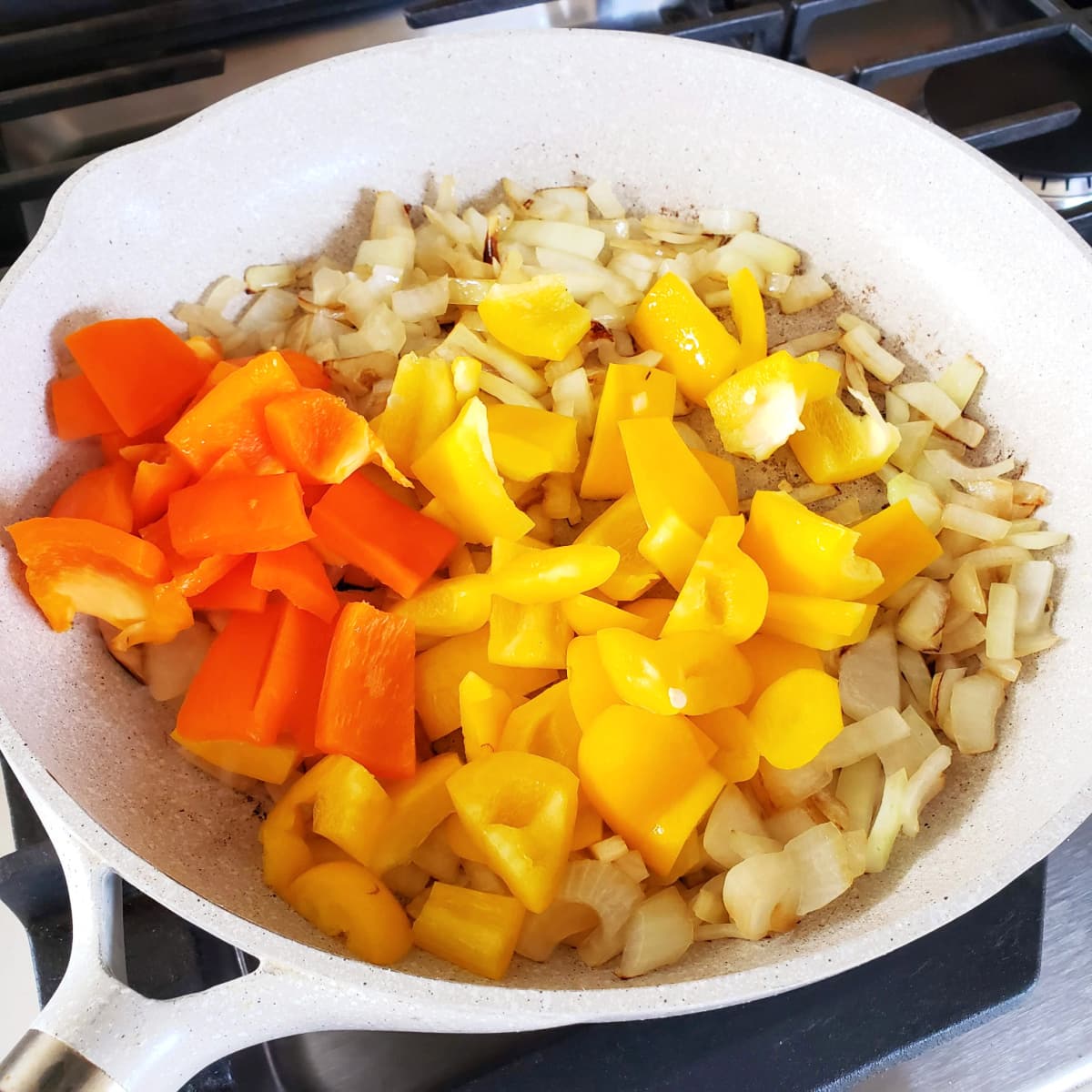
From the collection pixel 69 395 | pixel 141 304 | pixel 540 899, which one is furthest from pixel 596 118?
pixel 540 899

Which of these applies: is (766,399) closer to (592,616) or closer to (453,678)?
(592,616)

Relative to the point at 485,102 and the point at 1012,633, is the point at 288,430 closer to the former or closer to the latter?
the point at 485,102

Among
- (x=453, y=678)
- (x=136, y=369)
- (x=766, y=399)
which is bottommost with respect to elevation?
(x=453, y=678)

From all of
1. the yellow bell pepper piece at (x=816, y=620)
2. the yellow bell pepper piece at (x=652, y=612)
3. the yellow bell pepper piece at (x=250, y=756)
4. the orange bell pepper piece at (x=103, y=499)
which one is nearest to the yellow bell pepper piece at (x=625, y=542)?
the yellow bell pepper piece at (x=652, y=612)

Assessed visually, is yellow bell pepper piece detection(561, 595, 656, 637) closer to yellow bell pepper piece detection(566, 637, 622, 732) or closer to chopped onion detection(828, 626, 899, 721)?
yellow bell pepper piece detection(566, 637, 622, 732)

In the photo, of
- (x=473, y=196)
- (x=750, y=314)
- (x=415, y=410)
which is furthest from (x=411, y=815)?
(x=473, y=196)

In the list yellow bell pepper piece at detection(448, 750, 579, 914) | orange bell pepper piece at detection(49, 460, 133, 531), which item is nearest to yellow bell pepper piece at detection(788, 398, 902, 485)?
yellow bell pepper piece at detection(448, 750, 579, 914)
